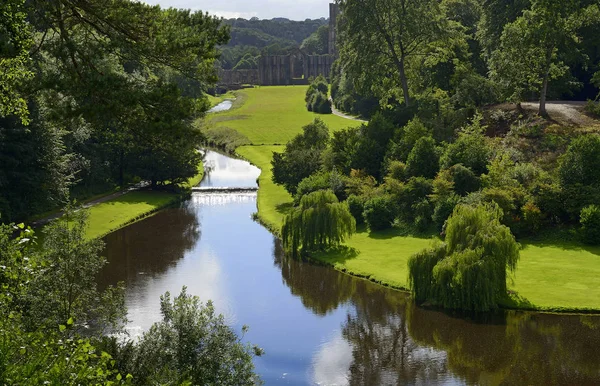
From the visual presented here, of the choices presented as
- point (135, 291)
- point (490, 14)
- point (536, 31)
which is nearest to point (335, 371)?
point (135, 291)

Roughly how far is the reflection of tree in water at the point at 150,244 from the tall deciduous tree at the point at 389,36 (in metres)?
19.1

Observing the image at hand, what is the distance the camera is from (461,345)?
31.1 meters

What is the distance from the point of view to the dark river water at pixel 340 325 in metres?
28.6

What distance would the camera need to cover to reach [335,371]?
95.0 feet

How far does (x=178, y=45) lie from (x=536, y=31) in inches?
1465

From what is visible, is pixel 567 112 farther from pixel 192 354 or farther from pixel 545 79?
pixel 192 354

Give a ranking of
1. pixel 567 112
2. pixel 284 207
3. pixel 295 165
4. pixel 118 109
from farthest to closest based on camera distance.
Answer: pixel 295 165 < pixel 284 207 < pixel 567 112 < pixel 118 109

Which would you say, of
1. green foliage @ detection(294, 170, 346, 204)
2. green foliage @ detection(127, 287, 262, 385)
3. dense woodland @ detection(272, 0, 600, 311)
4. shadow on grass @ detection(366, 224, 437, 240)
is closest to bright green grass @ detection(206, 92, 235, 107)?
dense woodland @ detection(272, 0, 600, 311)

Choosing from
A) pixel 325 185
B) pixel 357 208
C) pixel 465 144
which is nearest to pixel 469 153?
pixel 465 144

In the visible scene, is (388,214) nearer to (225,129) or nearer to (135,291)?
(135,291)

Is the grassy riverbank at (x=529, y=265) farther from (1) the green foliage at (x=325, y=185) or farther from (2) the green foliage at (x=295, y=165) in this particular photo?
(2) the green foliage at (x=295, y=165)

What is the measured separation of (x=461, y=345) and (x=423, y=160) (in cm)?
2267

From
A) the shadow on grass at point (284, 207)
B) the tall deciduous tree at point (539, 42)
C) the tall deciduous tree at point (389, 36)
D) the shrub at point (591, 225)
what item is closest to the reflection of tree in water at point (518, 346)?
the shrub at point (591, 225)

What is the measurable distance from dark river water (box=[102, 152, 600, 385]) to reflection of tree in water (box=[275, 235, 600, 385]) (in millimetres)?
41
